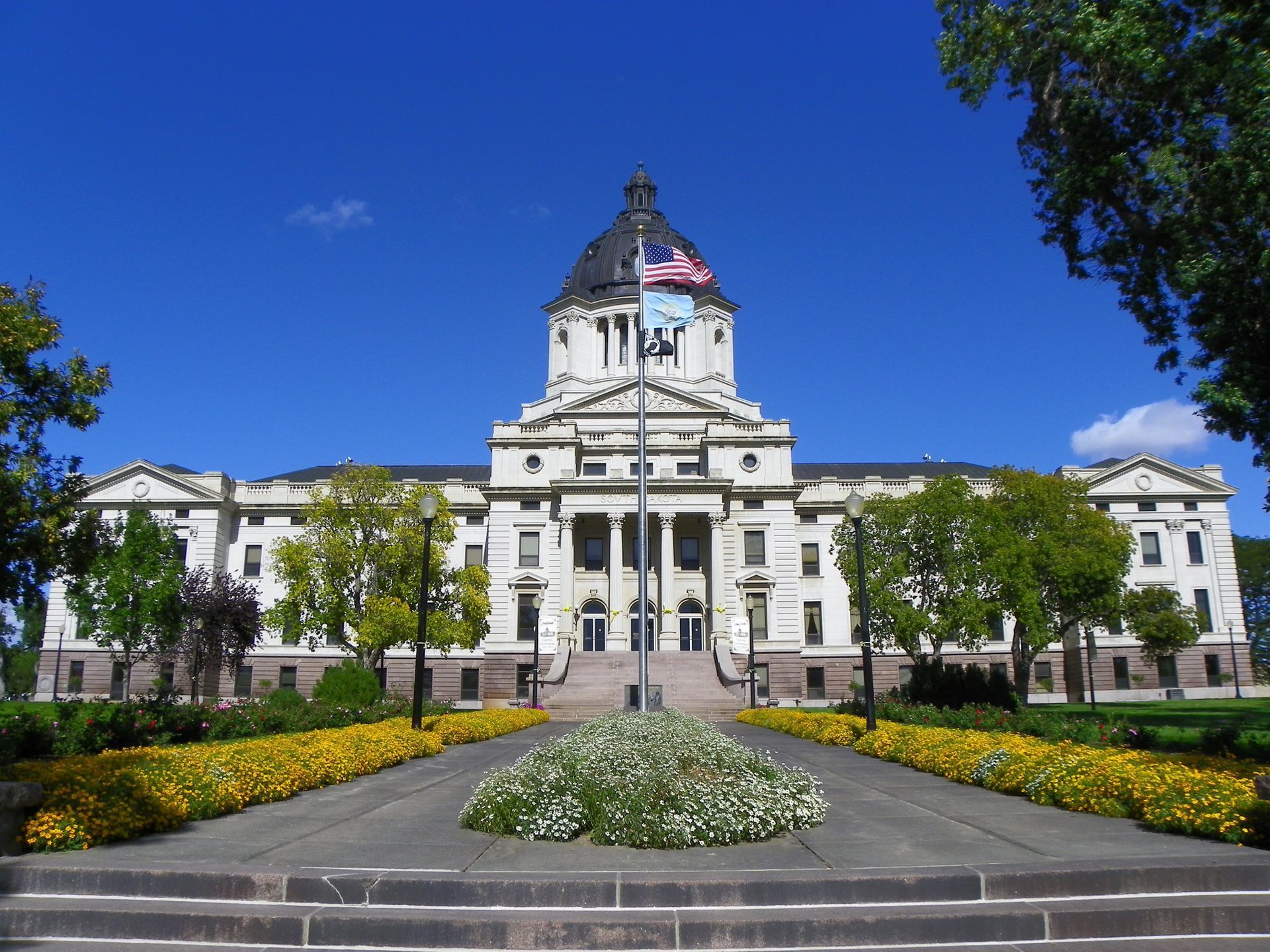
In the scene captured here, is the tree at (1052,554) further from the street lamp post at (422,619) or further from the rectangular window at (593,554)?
the street lamp post at (422,619)

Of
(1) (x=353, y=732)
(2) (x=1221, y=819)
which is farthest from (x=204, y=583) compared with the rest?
(2) (x=1221, y=819)

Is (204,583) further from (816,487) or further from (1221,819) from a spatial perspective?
(1221,819)

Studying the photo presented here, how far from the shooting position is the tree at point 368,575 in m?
43.8

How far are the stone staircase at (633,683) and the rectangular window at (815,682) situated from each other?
1249 cm

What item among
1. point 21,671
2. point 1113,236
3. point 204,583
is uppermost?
point 1113,236

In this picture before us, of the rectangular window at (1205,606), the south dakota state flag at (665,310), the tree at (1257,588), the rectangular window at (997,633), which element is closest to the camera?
the south dakota state flag at (665,310)

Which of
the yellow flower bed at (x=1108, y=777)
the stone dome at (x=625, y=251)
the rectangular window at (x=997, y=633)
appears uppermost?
the stone dome at (x=625, y=251)

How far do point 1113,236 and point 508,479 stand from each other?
140 feet

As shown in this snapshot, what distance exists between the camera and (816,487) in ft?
202

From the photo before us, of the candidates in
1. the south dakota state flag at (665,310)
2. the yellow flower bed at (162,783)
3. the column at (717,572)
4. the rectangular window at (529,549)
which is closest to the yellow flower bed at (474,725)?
the yellow flower bed at (162,783)

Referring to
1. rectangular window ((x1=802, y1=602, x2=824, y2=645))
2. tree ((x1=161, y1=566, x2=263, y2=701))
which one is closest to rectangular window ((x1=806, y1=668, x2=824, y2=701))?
rectangular window ((x1=802, y1=602, x2=824, y2=645))

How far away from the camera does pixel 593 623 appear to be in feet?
183

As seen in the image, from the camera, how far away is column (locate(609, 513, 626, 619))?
52.6 metres

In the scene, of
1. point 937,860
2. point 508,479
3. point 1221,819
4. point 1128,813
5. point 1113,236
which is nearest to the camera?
point 937,860
